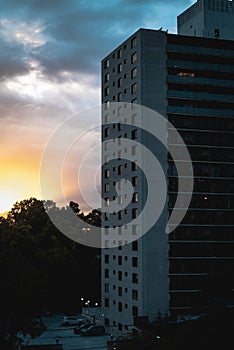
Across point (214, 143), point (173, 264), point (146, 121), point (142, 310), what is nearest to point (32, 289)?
point (142, 310)

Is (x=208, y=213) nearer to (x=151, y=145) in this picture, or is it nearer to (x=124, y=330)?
(x=151, y=145)

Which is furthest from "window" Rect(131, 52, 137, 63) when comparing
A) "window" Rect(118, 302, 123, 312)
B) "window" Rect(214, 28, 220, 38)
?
"window" Rect(118, 302, 123, 312)

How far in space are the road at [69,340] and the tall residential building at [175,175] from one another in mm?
3218

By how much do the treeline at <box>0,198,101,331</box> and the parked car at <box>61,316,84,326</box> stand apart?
134 inches

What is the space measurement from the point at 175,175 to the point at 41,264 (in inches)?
742

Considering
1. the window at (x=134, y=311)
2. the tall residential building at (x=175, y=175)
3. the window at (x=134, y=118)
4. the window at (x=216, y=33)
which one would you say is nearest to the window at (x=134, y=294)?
the tall residential building at (x=175, y=175)

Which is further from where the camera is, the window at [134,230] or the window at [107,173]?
the window at [107,173]

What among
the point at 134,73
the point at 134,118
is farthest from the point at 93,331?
the point at 134,73

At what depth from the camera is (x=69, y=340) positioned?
5106 cm

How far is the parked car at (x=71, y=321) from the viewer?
59.8 m

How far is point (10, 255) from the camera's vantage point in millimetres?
40438

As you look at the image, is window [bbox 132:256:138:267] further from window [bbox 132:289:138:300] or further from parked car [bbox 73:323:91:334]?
parked car [bbox 73:323:91:334]

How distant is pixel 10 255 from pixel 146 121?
63.4 ft

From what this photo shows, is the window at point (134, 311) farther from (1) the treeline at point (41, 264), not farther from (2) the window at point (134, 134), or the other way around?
(2) the window at point (134, 134)
